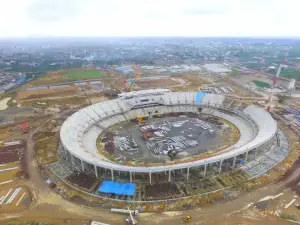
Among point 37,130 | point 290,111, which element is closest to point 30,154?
point 37,130

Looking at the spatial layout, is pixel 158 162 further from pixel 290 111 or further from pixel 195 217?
pixel 290 111

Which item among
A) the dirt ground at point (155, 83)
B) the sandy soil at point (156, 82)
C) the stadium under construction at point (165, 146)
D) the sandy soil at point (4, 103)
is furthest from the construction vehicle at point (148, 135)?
the sandy soil at point (4, 103)

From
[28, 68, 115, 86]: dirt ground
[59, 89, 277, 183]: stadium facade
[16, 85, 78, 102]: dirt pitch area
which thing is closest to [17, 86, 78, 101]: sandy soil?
[16, 85, 78, 102]: dirt pitch area

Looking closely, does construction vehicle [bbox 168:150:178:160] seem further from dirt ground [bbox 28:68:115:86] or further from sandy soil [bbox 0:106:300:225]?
dirt ground [bbox 28:68:115:86]

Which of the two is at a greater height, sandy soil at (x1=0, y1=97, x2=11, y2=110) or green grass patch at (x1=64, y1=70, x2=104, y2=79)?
sandy soil at (x1=0, y1=97, x2=11, y2=110)

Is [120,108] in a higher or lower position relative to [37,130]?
higher

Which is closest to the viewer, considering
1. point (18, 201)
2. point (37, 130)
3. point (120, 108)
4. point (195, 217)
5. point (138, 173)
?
point (195, 217)
